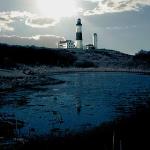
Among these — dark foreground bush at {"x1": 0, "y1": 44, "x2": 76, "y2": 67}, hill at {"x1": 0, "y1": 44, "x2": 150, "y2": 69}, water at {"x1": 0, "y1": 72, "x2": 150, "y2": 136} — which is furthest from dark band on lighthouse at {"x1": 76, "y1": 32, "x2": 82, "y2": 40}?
water at {"x1": 0, "y1": 72, "x2": 150, "y2": 136}

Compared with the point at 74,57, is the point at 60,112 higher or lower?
lower

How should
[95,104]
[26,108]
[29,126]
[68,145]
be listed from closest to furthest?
1. [68,145]
2. [29,126]
3. [26,108]
4. [95,104]

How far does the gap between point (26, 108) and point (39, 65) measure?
93.1m

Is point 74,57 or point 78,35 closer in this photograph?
point 74,57

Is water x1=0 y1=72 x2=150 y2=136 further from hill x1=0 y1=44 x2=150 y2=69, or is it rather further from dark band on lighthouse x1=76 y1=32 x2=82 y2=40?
dark band on lighthouse x1=76 y1=32 x2=82 y2=40

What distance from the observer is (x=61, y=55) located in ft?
497

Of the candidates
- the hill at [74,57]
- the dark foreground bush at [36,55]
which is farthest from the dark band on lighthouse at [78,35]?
the dark foreground bush at [36,55]

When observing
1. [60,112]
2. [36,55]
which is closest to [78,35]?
[36,55]

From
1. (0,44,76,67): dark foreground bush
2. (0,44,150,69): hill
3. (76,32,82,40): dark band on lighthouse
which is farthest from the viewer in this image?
(76,32,82,40): dark band on lighthouse

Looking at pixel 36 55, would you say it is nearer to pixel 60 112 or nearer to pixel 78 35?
pixel 78 35

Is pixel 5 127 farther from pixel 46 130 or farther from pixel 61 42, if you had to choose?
pixel 61 42

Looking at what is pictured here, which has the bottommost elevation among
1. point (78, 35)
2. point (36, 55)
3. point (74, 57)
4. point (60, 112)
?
point (60, 112)

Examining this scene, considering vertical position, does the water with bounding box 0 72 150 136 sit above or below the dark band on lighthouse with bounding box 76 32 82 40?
below

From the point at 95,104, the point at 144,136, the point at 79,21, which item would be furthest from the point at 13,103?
the point at 79,21
